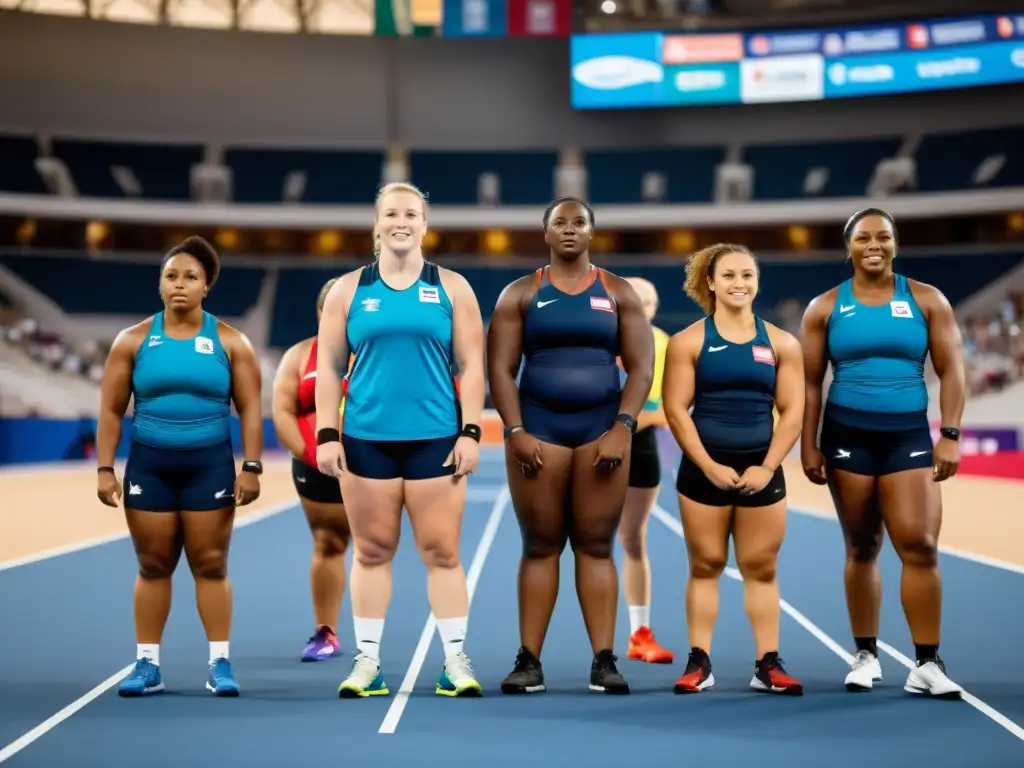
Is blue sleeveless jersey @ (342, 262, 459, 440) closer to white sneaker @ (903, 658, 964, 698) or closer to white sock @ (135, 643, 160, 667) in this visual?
white sock @ (135, 643, 160, 667)

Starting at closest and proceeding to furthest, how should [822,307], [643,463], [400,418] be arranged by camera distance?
[400,418]
[822,307]
[643,463]

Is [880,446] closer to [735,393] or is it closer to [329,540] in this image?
[735,393]

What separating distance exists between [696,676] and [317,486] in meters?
2.43

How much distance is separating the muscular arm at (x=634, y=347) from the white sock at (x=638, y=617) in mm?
1624

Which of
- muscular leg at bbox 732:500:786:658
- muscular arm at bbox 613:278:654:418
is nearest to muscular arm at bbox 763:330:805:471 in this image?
muscular leg at bbox 732:500:786:658

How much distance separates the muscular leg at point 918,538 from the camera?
5.84m

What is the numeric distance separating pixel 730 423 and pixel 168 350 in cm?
260

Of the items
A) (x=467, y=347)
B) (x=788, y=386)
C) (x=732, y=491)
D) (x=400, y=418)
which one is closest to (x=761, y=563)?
(x=732, y=491)

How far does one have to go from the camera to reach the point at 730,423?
5934 mm

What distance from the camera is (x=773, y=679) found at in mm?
5816

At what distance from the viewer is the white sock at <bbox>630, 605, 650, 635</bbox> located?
7.04 m

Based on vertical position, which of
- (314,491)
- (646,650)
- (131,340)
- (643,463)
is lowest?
(646,650)

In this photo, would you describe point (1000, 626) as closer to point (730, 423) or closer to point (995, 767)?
point (730, 423)

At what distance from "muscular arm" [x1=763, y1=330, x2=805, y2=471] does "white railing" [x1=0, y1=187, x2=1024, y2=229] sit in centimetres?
3621
